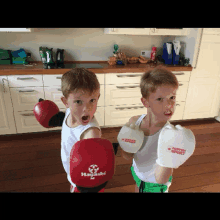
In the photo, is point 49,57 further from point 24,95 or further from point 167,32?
point 167,32

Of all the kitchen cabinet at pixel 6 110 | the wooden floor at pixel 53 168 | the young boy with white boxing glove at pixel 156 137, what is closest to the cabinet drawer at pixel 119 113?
the wooden floor at pixel 53 168

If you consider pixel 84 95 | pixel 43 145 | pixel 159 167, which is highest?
pixel 84 95

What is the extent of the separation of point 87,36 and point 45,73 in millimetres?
944

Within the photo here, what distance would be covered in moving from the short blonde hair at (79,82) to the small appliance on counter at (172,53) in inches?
87.4

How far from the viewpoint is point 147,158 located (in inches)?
34.8

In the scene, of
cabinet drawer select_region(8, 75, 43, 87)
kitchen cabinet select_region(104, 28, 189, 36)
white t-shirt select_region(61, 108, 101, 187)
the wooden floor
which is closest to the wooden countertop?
cabinet drawer select_region(8, 75, 43, 87)

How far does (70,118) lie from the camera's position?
926 millimetres

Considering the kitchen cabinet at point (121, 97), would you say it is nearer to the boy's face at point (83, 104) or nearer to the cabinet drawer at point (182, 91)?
the cabinet drawer at point (182, 91)

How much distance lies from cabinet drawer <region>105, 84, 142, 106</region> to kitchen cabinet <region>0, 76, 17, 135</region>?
3.88 ft

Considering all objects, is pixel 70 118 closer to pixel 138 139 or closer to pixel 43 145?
pixel 138 139

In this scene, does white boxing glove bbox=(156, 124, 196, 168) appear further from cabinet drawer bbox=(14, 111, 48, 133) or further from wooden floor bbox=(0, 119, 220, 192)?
cabinet drawer bbox=(14, 111, 48, 133)

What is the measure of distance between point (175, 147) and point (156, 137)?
17cm

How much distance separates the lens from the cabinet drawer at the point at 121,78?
233 centimetres

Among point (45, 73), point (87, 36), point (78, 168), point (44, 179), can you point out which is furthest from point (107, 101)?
point (78, 168)
